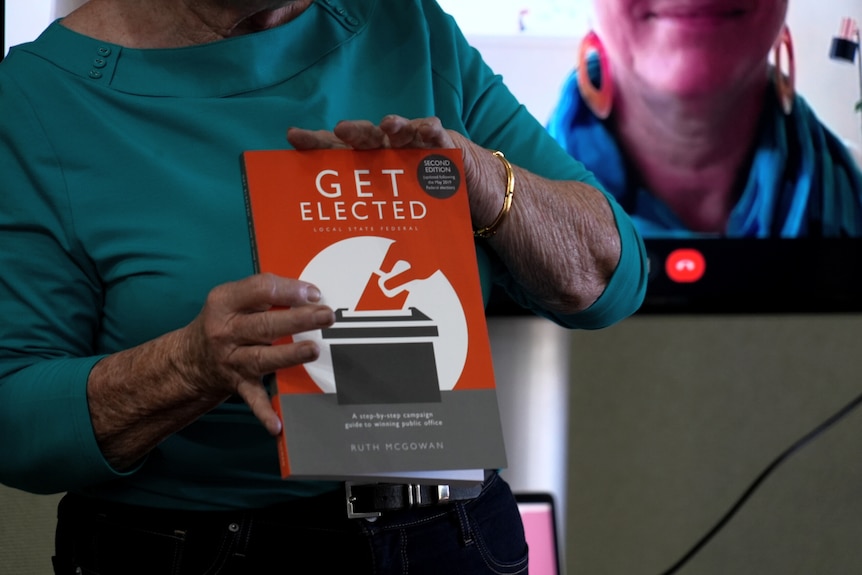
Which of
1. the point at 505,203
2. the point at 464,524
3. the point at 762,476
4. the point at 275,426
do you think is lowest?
the point at 762,476

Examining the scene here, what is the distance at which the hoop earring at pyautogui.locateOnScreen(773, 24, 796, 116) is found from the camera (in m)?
1.67

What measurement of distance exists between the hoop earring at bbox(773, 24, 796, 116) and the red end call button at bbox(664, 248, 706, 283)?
277mm

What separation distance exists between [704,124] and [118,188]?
3.48 ft

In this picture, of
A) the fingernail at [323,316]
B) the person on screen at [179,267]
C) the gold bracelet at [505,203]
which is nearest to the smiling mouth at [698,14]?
the person on screen at [179,267]

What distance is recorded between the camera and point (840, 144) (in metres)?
1.68

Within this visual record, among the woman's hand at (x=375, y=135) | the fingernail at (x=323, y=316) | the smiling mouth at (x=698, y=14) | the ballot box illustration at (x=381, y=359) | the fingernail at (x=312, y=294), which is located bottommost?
the ballot box illustration at (x=381, y=359)

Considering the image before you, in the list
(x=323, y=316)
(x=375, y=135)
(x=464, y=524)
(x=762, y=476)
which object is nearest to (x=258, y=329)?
(x=323, y=316)

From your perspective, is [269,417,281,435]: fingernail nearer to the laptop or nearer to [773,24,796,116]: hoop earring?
the laptop

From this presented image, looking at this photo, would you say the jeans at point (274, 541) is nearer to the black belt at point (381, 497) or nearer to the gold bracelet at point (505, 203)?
the black belt at point (381, 497)

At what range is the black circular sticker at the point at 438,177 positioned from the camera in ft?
2.71

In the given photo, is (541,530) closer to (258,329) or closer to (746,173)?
(746,173)

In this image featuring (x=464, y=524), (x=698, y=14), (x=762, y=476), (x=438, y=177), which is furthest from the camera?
(x=762, y=476)

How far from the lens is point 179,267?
895 millimetres

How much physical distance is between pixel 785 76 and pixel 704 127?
0.51 ft
